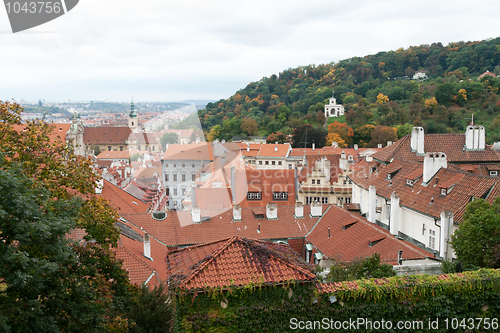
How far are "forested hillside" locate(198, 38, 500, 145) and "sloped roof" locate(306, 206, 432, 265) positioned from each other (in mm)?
55808

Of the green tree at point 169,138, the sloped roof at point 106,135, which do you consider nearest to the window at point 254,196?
the green tree at point 169,138

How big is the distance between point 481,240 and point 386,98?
123 meters

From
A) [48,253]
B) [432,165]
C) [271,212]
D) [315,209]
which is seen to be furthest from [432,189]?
[48,253]

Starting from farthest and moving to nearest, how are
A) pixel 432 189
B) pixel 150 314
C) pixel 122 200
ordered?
pixel 122 200
pixel 432 189
pixel 150 314

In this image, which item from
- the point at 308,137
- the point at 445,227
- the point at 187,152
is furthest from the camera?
the point at 308,137

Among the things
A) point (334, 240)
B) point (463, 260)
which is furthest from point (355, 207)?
point (463, 260)

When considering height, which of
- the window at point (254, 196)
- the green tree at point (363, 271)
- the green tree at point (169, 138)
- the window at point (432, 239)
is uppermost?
the green tree at point (169, 138)

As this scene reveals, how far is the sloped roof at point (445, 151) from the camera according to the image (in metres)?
34.1

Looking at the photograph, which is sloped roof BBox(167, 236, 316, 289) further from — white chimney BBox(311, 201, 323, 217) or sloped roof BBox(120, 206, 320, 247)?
white chimney BBox(311, 201, 323, 217)

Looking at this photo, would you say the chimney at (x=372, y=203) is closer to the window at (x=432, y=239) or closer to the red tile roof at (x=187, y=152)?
the window at (x=432, y=239)

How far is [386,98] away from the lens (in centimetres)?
13125

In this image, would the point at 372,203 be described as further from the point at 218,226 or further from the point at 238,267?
the point at 238,267

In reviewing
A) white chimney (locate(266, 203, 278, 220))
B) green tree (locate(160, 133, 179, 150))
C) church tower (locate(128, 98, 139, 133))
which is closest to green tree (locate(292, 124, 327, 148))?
church tower (locate(128, 98, 139, 133))

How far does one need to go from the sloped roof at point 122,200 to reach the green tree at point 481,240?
22837mm
